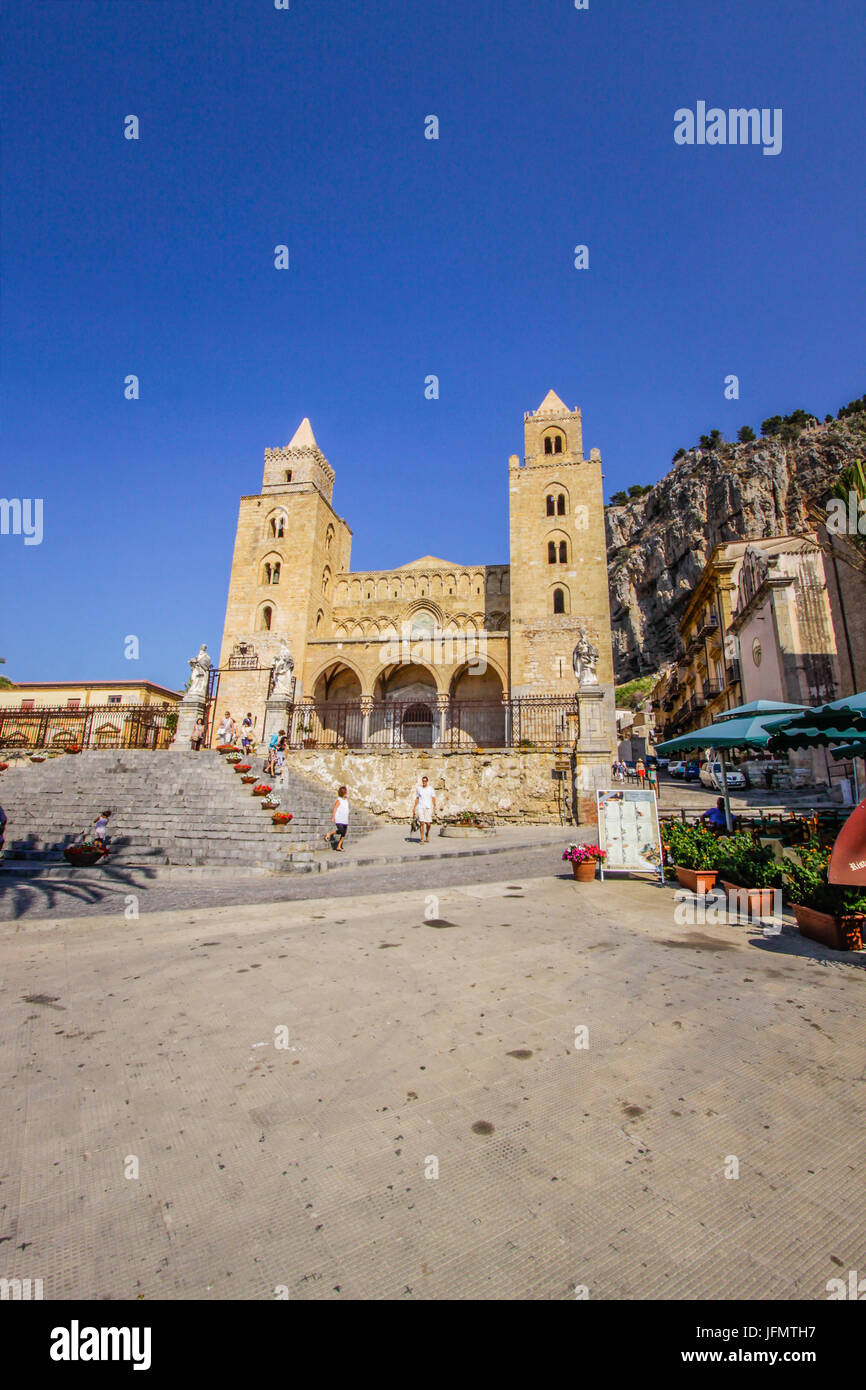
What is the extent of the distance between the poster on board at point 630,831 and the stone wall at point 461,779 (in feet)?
21.7

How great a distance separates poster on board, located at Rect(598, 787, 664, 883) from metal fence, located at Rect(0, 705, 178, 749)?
1997 cm

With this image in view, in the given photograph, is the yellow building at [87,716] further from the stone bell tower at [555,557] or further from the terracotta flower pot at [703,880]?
the terracotta flower pot at [703,880]

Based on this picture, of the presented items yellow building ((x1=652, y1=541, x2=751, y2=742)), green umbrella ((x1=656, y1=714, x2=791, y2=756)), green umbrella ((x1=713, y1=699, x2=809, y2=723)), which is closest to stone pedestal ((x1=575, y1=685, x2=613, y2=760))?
green umbrella ((x1=713, y1=699, x2=809, y2=723))

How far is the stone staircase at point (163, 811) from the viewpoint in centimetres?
1125

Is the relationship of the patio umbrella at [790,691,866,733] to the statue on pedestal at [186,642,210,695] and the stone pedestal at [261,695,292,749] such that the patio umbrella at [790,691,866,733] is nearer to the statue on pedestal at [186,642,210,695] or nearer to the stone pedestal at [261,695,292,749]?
the stone pedestal at [261,695,292,749]

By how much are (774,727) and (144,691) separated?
1522 inches

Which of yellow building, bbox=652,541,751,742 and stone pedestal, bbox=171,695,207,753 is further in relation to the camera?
yellow building, bbox=652,541,751,742

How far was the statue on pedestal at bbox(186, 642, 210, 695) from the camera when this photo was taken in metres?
21.3

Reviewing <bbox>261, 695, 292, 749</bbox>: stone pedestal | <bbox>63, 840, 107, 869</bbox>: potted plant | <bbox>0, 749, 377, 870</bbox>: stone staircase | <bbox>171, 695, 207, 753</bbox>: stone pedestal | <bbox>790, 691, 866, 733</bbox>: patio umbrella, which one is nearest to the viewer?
<bbox>790, 691, 866, 733</bbox>: patio umbrella

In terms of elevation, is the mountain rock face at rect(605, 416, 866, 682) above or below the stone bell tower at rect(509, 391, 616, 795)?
above

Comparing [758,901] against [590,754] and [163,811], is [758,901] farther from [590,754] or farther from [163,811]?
[163,811]

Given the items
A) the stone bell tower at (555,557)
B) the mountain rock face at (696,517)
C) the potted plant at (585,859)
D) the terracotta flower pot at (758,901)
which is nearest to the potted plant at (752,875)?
the terracotta flower pot at (758,901)

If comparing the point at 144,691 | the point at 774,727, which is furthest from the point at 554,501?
the point at 144,691

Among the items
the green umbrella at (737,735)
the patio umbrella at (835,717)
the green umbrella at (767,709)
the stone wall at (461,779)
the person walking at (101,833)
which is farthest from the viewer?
the stone wall at (461,779)
